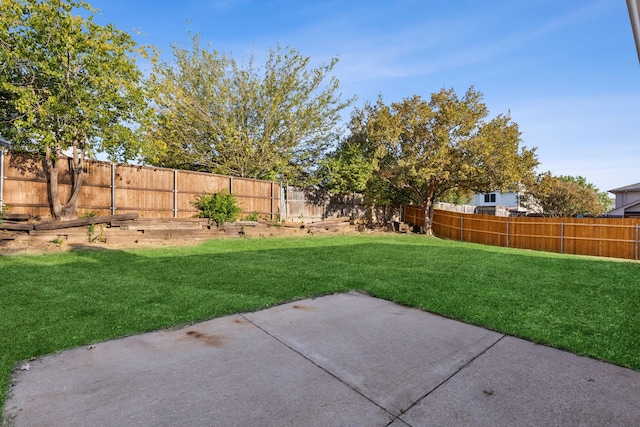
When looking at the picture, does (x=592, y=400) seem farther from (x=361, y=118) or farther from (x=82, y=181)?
(x=361, y=118)

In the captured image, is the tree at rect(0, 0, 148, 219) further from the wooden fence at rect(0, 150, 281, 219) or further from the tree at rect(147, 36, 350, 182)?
the tree at rect(147, 36, 350, 182)

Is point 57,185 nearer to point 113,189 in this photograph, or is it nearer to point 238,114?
point 113,189

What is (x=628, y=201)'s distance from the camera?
2458 cm

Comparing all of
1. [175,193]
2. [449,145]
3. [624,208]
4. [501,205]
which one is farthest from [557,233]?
[501,205]

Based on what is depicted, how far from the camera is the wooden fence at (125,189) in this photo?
866cm

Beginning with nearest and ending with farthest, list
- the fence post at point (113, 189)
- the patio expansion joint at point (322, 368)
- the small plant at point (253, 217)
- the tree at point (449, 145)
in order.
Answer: the patio expansion joint at point (322, 368), the fence post at point (113, 189), the small plant at point (253, 217), the tree at point (449, 145)

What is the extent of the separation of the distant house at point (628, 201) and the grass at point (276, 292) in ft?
72.1

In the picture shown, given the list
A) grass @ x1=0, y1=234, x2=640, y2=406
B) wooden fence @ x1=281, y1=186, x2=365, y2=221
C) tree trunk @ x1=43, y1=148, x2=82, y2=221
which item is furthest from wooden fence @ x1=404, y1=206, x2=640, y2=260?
tree trunk @ x1=43, y1=148, x2=82, y2=221

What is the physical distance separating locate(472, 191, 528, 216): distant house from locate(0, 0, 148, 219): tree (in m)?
38.6

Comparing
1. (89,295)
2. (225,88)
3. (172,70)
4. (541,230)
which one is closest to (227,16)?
(225,88)

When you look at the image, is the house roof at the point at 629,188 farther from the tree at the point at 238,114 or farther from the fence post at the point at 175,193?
the fence post at the point at 175,193

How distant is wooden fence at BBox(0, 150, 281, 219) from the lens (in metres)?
8.66

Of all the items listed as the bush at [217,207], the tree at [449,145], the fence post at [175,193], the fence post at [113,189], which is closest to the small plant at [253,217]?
the bush at [217,207]

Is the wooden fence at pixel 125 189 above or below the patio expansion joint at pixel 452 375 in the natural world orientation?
above
